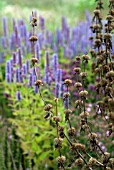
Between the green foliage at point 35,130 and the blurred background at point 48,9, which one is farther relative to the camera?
the blurred background at point 48,9

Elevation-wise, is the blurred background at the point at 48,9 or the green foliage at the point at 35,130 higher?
the blurred background at the point at 48,9

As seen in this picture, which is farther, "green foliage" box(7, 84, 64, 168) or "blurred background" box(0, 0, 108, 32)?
"blurred background" box(0, 0, 108, 32)

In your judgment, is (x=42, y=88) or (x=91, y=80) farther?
(x=91, y=80)

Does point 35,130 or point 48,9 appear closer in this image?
point 35,130

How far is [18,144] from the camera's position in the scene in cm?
376

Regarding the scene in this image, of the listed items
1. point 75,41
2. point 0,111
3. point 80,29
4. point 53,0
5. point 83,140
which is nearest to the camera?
point 83,140

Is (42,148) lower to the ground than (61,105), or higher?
lower

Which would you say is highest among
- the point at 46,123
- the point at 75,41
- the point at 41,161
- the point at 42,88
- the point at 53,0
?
the point at 53,0

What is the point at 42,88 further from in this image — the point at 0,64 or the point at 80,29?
the point at 80,29

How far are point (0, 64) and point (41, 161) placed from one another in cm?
179

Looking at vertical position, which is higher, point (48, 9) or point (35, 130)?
point (48, 9)

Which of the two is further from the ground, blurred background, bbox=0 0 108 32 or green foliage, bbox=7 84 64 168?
blurred background, bbox=0 0 108 32

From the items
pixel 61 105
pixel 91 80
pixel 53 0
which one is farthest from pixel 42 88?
pixel 53 0

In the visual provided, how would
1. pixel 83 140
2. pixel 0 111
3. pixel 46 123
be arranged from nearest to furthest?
pixel 46 123 → pixel 83 140 → pixel 0 111
